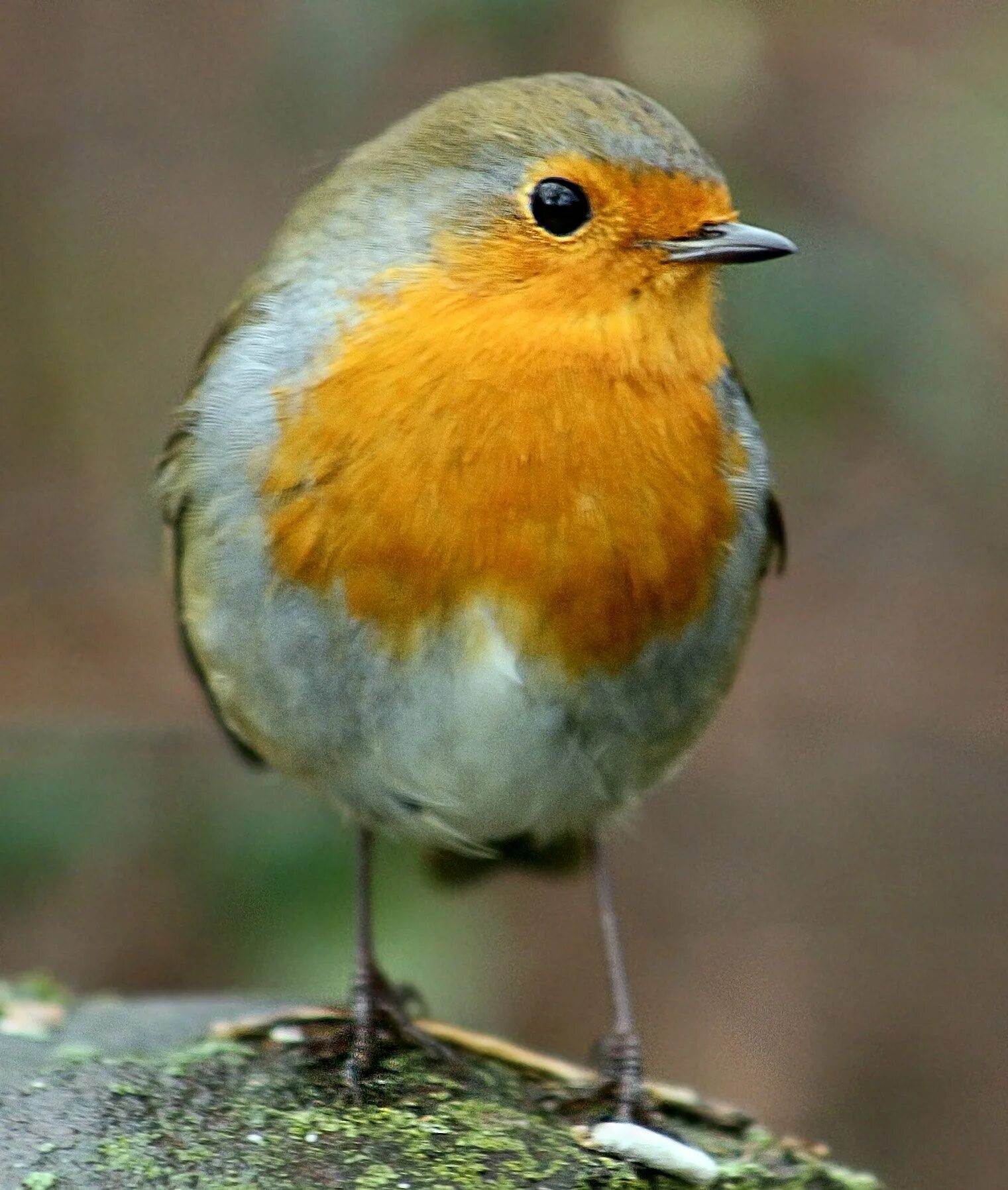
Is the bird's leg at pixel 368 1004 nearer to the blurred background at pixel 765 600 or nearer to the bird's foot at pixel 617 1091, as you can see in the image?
the blurred background at pixel 765 600

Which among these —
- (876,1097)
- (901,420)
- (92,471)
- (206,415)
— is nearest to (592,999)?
(876,1097)

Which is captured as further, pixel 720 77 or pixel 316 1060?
pixel 720 77

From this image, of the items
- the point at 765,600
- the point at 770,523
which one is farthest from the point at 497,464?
the point at 765,600

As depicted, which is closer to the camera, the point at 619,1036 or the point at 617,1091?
the point at 617,1091

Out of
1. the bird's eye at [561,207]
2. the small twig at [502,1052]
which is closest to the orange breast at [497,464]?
the bird's eye at [561,207]

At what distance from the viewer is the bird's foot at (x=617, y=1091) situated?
323cm

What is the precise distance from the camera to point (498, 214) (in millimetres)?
3076

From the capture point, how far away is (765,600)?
273 inches

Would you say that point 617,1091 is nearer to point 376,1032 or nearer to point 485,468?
point 376,1032

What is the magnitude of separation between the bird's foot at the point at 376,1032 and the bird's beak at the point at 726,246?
1.43 m

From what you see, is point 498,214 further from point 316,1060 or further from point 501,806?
point 316,1060

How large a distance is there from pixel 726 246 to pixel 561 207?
0.28m

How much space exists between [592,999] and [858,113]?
3199mm

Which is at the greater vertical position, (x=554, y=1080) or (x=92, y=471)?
(x=92, y=471)
